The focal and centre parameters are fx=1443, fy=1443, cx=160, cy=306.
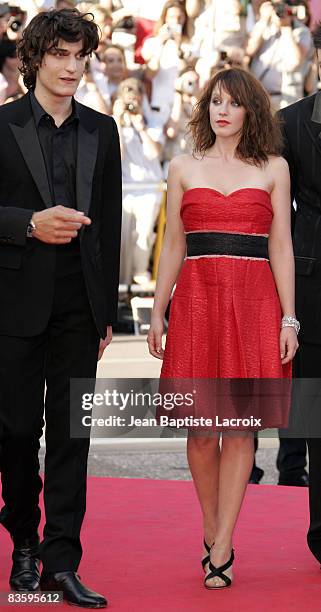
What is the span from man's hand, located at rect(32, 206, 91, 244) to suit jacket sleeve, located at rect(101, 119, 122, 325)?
0.27 m

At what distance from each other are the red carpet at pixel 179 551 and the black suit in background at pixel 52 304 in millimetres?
363

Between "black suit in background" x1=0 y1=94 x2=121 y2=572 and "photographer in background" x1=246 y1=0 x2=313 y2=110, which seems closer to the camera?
"black suit in background" x1=0 y1=94 x2=121 y2=572

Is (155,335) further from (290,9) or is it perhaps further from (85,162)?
(290,9)

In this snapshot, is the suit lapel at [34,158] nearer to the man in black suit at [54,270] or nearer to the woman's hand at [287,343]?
the man in black suit at [54,270]

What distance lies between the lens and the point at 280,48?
12.6 metres

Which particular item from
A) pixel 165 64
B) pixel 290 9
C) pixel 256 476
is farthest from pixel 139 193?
pixel 256 476

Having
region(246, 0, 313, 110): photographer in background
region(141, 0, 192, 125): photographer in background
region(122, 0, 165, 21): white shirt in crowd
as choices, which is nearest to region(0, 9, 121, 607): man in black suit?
region(141, 0, 192, 125): photographer in background

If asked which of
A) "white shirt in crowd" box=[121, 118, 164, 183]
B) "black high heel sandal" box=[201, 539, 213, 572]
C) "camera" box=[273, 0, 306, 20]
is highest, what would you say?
"camera" box=[273, 0, 306, 20]

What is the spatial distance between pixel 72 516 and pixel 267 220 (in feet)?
3.81

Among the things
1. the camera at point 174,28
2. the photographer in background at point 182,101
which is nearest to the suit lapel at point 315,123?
the photographer in background at point 182,101

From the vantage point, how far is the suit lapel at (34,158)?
14.3 ft

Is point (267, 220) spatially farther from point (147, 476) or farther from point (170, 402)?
point (147, 476)

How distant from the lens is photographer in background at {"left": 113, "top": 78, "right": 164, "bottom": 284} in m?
12.1

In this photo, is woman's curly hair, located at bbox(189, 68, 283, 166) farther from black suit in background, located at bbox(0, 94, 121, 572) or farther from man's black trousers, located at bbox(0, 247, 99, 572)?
man's black trousers, located at bbox(0, 247, 99, 572)
